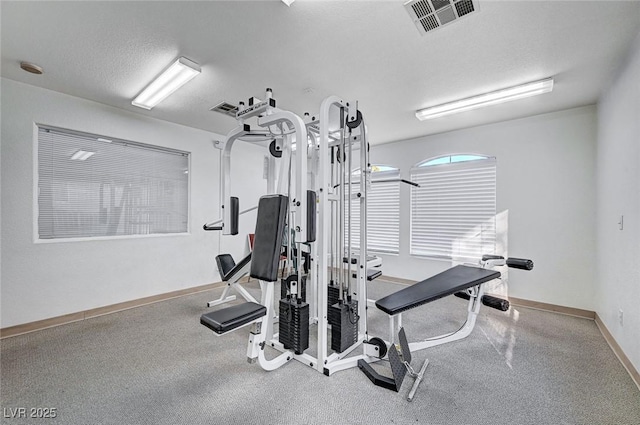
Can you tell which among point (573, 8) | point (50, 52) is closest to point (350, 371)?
point (573, 8)

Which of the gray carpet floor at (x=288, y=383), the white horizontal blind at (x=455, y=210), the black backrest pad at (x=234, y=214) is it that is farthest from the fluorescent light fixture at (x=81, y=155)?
the white horizontal blind at (x=455, y=210)

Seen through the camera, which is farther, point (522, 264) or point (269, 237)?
point (522, 264)

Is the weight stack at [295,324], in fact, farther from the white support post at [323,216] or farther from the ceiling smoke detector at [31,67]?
the ceiling smoke detector at [31,67]

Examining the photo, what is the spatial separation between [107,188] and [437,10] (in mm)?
3933

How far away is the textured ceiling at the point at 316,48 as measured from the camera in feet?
5.58

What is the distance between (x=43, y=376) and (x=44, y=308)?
1.21m

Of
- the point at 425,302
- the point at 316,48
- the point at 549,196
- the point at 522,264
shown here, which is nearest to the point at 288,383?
the point at 425,302

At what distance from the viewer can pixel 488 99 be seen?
9.48ft

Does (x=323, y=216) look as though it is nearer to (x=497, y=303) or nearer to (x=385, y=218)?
(x=497, y=303)

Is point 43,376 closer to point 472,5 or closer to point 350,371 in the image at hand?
point 350,371

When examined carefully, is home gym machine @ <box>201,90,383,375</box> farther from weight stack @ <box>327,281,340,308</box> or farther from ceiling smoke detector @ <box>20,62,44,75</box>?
ceiling smoke detector @ <box>20,62,44,75</box>

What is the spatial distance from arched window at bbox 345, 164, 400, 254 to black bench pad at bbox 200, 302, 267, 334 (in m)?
3.22

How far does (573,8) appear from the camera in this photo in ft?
5.45

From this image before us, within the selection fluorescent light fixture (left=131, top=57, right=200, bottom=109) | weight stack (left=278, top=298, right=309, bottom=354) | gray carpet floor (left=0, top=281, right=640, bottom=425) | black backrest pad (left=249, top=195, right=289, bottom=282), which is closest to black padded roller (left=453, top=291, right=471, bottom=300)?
gray carpet floor (left=0, top=281, right=640, bottom=425)
